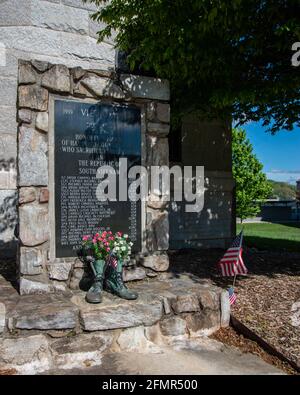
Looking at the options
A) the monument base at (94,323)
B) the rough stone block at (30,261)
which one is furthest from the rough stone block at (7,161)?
the rough stone block at (30,261)

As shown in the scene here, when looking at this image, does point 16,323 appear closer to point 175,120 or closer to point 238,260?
point 238,260

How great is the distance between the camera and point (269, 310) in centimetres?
503

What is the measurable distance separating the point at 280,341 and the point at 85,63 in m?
7.16

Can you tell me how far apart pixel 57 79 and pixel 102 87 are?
628 mm

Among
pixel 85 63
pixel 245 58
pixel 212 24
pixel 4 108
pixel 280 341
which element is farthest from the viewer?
pixel 85 63

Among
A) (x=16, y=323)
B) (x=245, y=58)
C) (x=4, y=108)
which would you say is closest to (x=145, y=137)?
(x=245, y=58)

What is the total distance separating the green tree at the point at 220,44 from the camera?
18.0 feet

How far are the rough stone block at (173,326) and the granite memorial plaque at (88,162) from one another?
1.22 meters

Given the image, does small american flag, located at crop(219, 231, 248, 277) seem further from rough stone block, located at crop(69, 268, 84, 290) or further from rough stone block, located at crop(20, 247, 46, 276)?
rough stone block, located at crop(20, 247, 46, 276)

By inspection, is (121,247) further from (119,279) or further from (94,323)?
(94,323)

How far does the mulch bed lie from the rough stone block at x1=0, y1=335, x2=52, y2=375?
7.97ft

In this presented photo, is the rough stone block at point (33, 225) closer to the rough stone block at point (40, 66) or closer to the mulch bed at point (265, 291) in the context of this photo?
the rough stone block at point (40, 66)

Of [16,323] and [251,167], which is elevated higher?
[251,167]

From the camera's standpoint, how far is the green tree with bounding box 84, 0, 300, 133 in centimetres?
550
